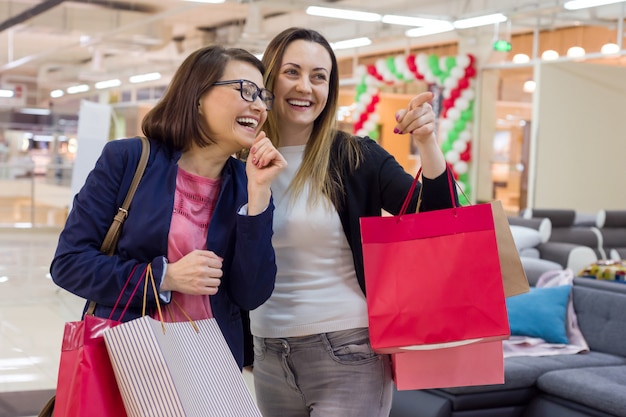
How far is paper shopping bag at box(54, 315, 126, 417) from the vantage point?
4.45 feet

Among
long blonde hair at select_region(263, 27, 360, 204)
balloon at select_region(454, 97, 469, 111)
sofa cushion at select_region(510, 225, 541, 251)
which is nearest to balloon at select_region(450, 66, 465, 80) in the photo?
balloon at select_region(454, 97, 469, 111)

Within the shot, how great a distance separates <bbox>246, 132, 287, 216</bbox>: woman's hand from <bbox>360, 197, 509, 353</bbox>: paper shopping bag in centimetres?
23

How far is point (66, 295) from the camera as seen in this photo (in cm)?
791

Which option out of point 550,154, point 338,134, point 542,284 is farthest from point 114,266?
point 550,154

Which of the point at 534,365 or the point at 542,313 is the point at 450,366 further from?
the point at 542,313

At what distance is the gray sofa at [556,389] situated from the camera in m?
3.77

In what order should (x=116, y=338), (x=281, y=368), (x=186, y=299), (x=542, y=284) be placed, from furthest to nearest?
(x=542, y=284) < (x=281, y=368) < (x=186, y=299) < (x=116, y=338)

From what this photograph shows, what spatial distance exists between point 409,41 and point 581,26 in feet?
11.0

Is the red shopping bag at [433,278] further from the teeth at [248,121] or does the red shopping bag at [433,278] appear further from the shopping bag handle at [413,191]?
the teeth at [248,121]

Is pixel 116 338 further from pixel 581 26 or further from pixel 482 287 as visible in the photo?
pixel 581 26

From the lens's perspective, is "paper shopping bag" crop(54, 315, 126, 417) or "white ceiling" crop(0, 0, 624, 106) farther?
"white ceiling" crop(0, 0, 624, 106)

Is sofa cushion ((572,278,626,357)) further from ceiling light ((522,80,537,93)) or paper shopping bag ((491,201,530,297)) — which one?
ceiling light ((522,80,537,93))

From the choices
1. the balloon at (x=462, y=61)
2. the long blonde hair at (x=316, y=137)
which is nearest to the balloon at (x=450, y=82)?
the balloon at (x=462, y=61)

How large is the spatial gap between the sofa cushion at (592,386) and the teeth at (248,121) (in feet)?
8.75
